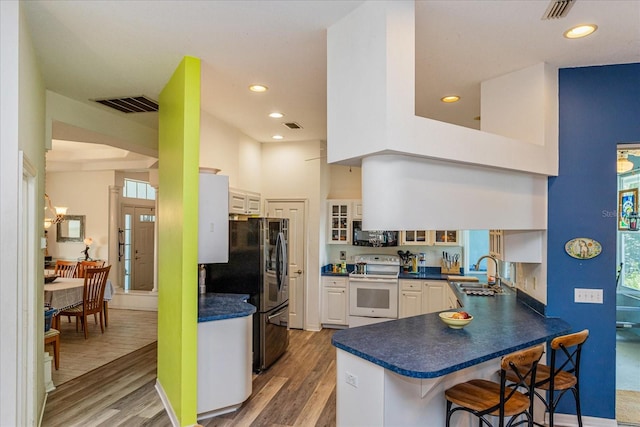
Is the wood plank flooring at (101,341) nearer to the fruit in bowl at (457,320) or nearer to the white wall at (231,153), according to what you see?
the white wall at (231,153)

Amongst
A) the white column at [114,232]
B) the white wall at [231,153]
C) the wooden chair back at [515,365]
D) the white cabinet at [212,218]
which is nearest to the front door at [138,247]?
the white column at [114,232]

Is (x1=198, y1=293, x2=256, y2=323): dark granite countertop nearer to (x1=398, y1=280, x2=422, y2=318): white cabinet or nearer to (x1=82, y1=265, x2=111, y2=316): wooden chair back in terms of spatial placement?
(x1=82, y1=265, x2=111, y2=316): wooden chair back

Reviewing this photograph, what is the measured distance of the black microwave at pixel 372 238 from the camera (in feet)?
19.0

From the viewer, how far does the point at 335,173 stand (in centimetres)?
640

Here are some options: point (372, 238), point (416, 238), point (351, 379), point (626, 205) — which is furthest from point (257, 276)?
point (626, 205)

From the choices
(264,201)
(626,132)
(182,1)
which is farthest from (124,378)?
(626,132)

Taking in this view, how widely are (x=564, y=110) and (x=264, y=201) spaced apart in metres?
4.12

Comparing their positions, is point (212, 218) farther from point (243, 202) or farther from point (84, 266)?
point (84, 266)

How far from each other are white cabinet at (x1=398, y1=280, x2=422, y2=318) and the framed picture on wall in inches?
101

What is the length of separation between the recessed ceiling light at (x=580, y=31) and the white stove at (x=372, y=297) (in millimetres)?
3688

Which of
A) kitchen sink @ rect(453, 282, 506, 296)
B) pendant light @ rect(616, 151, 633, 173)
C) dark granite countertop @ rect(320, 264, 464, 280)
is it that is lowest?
dark granite countertop @ rect(320, 264, 464, 280)

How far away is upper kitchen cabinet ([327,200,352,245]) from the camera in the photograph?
598 centimetres

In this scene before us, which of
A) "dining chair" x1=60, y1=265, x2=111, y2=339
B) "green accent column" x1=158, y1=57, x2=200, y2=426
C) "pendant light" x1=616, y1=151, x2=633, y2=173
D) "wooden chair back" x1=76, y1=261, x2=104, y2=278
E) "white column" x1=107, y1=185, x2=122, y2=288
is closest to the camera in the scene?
"green accent column" x1=158, y1=57, x2=200, y2=426

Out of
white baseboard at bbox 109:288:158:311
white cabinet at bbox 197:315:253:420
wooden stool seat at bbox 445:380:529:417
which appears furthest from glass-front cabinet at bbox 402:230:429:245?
white baseboard at bbox 109:288:158:311
